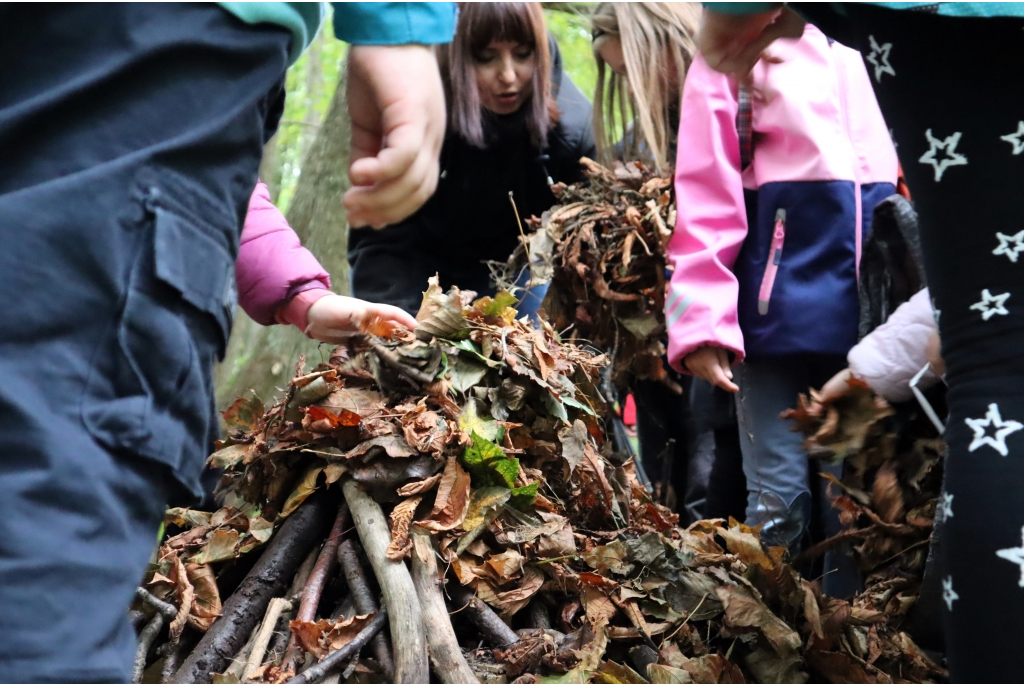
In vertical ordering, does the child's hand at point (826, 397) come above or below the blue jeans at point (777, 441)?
above

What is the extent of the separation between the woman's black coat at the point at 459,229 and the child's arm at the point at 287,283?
120 cm

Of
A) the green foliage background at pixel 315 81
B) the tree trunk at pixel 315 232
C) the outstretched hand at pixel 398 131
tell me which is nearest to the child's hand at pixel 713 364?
the outstretched hand at pixel 398 131

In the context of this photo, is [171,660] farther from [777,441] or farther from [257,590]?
[777,441]

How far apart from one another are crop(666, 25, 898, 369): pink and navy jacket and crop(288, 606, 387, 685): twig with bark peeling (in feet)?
4.23

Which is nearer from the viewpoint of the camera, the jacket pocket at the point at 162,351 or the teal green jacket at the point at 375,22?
the jacket pocket at the point at 162,351

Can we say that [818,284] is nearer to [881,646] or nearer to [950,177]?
[881,646]

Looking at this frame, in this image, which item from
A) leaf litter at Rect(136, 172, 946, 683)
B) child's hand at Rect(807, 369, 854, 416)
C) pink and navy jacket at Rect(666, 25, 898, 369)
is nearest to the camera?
leaf litter at Rect(136, 172, 946, 683)

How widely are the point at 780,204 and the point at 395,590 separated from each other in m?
1.68

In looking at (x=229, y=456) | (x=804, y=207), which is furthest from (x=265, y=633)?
(x=804, y=207)

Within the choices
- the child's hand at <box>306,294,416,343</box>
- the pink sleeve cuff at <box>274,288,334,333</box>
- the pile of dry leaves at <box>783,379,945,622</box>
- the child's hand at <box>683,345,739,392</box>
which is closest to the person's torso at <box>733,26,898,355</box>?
the child's hand at <box>683,345,739,392</box>

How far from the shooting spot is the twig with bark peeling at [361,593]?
1.39 meters

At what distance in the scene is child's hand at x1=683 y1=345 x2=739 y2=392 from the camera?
7.68 ft

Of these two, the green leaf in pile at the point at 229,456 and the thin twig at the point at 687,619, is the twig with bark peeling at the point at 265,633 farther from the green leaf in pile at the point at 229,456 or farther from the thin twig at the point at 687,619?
the thin twig at the point at 687,619

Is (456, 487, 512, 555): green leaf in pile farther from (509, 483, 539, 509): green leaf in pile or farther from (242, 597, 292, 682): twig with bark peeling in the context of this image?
(242, 597, 292, 682): twig with bark peeling
